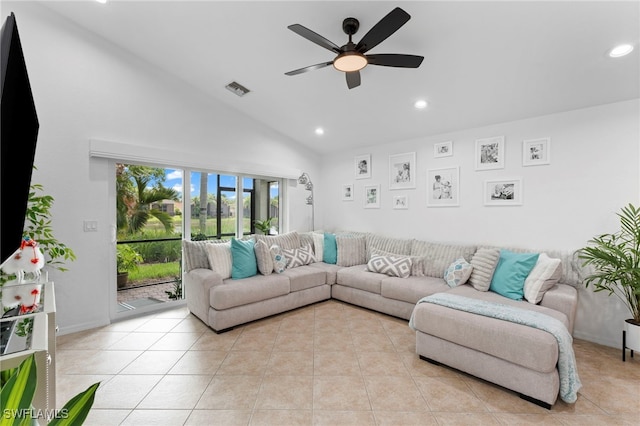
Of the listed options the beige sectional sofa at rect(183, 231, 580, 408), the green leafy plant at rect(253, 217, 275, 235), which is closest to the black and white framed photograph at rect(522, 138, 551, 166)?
the beige sectional sofa at rect(183, 231, 580, 408)

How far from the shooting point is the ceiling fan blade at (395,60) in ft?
7.03

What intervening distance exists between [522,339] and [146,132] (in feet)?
13.7

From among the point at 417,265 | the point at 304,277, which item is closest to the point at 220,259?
the point at 304,277

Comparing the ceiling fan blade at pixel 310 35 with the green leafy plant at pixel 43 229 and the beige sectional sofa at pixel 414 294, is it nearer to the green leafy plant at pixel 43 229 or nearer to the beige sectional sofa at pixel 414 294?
the beige sectional sofa at pixel 414 294

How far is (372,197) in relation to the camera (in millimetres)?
4945

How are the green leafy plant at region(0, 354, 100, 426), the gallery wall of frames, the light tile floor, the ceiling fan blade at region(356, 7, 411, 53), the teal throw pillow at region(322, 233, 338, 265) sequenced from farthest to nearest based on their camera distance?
1. the teal throw pillow at region(322, 233, 338, 265)
2. the gallery wall of frames
3. the light tile floor
4. the ceiling fan blade at region(356, 7, 411, 53)
5. the green leafy plant at region(0, 354, 100, 426)

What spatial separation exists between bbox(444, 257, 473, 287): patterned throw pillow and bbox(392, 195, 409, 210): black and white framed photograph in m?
1.34

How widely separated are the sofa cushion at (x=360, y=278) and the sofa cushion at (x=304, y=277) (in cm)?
25

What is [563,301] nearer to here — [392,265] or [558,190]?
[558,190]

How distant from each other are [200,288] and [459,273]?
286cm

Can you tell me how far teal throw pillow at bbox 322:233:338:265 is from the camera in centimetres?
457

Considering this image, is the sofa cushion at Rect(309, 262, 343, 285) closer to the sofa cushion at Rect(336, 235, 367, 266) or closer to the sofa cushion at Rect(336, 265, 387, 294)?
the sofa cushion at Rect(336, 265, 387, 294)

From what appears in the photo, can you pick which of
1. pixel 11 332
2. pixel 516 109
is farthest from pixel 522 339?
pixel 11 332

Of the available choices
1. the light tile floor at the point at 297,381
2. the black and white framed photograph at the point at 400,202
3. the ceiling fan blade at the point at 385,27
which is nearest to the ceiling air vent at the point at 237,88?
the ceiling fan blade at the point at 385,27
